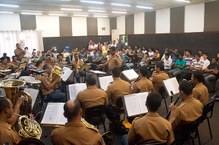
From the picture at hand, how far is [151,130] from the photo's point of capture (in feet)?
7.88

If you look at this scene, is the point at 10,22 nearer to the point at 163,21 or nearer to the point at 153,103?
the point at 163,21

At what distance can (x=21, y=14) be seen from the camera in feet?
49.1

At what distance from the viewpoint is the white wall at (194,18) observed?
12.0m

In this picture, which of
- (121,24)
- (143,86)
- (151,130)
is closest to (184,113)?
(151,130)

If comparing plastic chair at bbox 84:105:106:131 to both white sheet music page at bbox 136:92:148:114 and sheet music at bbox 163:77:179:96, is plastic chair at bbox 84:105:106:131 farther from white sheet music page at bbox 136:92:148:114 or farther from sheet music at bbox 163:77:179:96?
sheet music at bbox 163:77:179:96

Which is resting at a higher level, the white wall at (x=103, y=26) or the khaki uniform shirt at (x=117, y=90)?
the white wall at (x=103, y=26)

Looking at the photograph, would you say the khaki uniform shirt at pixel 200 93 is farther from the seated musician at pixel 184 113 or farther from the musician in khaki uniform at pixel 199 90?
the seated musician at pixel 184 113

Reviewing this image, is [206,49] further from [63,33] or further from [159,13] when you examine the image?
[63,33]

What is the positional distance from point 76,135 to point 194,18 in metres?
12.1

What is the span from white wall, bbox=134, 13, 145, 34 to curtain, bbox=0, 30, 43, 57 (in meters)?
7.23

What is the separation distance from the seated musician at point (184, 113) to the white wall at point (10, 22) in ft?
45.3

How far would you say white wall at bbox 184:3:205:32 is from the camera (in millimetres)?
11977

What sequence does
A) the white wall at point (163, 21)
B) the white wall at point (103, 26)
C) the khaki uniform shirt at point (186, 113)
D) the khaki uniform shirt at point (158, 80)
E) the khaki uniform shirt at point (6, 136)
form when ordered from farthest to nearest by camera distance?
the white wall at point (103, 26) < the white wall at point (163, 21) < the khaki uniform shirt at point (158, 80) < the khaki uniform shirt at point (186, 113) < the khaki uniform shirt at point (6, 136)

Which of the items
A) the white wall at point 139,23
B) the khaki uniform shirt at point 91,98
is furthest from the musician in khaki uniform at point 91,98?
the white wall at point 139,23
